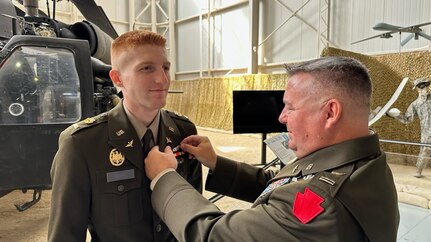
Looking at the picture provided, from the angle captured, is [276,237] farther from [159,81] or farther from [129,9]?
[129,9]

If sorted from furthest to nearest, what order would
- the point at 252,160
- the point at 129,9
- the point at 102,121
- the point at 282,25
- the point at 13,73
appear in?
the point at 129,9
the point at 282,25
the point at 252,160
the point at 13,73
the point at 102,121

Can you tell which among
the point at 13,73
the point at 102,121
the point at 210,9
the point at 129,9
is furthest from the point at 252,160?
the point at 129,9

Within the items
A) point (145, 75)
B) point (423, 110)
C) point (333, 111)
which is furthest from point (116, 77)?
point (423, 110)

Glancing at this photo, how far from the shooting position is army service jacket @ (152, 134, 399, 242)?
961 mm

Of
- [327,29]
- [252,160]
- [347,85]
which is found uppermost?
[327,29]

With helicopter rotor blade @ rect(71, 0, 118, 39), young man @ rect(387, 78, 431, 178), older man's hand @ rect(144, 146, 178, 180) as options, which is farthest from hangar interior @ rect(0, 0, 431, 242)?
older man's hand @ rect(144, 146, 178, 180)

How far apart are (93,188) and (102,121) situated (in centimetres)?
31

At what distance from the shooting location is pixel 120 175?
1.40 metres

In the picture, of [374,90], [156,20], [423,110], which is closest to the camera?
[423,110]

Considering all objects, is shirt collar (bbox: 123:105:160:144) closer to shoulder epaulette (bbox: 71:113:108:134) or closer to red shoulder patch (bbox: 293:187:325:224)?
shoulder epaulette (bbox: 71:113:108:134)

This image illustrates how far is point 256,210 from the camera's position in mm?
1074

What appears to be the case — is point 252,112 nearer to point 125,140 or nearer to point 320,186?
point 125,140

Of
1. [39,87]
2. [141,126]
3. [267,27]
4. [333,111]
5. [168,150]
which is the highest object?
[267,27]

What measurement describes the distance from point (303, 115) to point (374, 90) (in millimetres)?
6235
